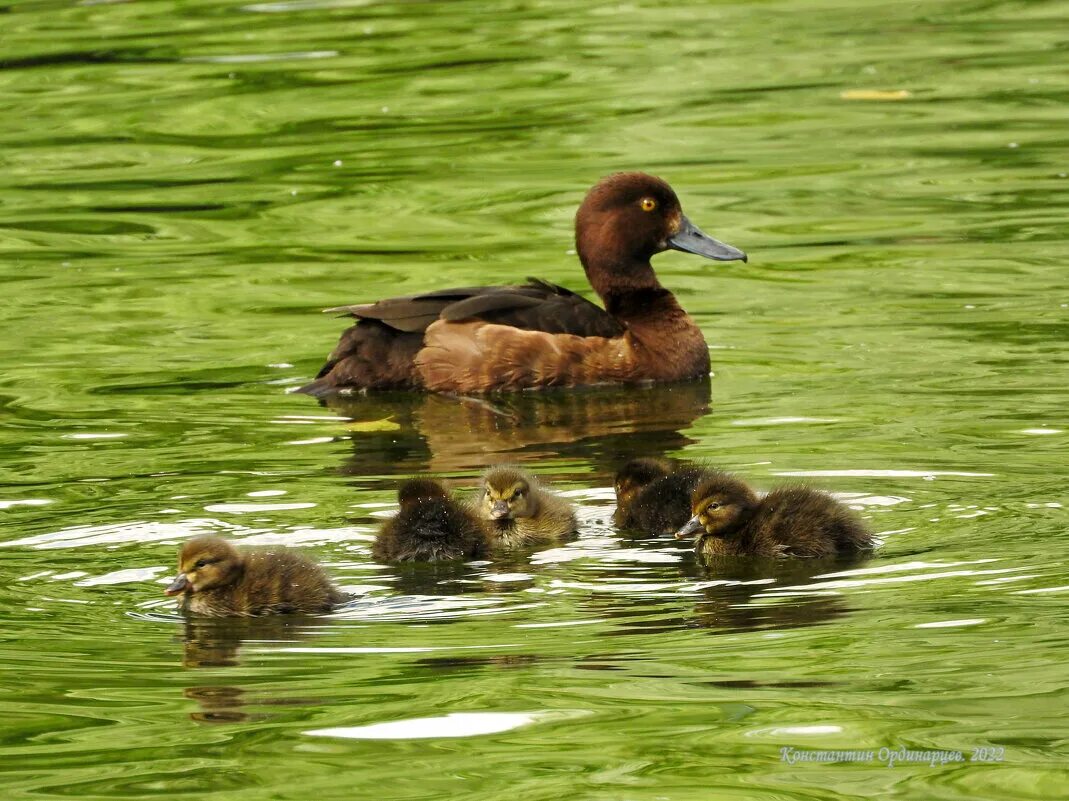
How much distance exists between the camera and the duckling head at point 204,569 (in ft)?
22.2

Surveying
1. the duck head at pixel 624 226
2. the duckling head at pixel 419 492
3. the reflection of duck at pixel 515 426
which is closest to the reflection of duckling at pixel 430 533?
the duckling head at pixel 419 492

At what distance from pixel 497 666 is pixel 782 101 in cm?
1279

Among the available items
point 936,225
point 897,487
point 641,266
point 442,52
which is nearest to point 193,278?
point 641,266

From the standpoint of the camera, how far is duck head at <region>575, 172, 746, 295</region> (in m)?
11.8

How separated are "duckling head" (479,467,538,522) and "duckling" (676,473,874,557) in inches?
21.0

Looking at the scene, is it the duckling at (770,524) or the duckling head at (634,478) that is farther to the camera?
the duckling head at (634,478)

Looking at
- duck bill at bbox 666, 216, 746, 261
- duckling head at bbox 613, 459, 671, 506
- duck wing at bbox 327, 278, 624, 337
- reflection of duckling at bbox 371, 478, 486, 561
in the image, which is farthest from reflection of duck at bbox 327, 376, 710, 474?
reflection of duckling at bbox 371, 478, 486, 561

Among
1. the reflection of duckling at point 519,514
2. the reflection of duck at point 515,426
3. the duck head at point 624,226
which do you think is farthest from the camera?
the duck head at point 624,226

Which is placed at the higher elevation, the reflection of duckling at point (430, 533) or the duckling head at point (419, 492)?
the duckling head at point (419, 492)

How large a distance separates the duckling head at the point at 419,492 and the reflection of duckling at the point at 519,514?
0.17 meters

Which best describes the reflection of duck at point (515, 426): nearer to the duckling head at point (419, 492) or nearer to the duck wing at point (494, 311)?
the duck wing at point (494, 311)

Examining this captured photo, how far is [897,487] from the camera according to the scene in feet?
26.2

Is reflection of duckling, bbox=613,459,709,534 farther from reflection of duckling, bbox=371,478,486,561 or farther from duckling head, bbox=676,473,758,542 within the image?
reflection of duckling, bbox=371,478,486,561

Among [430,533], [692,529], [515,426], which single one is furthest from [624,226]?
[430,533]
